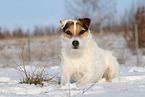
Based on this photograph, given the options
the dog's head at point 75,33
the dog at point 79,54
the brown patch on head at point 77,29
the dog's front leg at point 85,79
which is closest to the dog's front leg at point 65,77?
the dog at point 79,54

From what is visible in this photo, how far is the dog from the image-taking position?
308 centimetres

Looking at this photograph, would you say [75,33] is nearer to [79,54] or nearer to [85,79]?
[79,54]

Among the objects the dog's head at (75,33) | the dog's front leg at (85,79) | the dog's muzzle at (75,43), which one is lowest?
the dog's front leg at (85,79)

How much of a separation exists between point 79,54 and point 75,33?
0.41 metres

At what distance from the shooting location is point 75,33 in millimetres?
3057

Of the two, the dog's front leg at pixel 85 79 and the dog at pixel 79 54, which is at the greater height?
the dog at pixel 79 54

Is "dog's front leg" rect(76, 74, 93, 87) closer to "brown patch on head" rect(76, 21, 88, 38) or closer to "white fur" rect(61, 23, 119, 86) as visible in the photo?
"white fur" rect(61, 23, 119, 86)

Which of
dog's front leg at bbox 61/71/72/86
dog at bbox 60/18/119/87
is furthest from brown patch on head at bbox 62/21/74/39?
dog's front leg at bbox 61/71/72/86

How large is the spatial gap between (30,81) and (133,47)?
12482 millimetres

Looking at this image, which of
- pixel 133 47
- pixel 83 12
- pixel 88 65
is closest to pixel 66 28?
pixel 88 65

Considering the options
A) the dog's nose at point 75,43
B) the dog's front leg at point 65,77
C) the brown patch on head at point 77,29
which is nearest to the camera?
the dog's nose at point 75,43

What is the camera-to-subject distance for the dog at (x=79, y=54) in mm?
3076

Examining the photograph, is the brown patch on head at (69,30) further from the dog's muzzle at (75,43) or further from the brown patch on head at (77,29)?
the dog's muzzle at (75,43)

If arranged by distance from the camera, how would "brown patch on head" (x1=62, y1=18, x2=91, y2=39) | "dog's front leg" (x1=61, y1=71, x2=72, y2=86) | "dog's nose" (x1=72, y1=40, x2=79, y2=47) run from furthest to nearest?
"dog's front leg" (x1=61, y1=71, x2=72, y2=86), "brown patch on head" (x1=62, y1=18, x2=91, y2=39), "dog's nose" (x1=72, y1=40, x2=79, y2=47)
